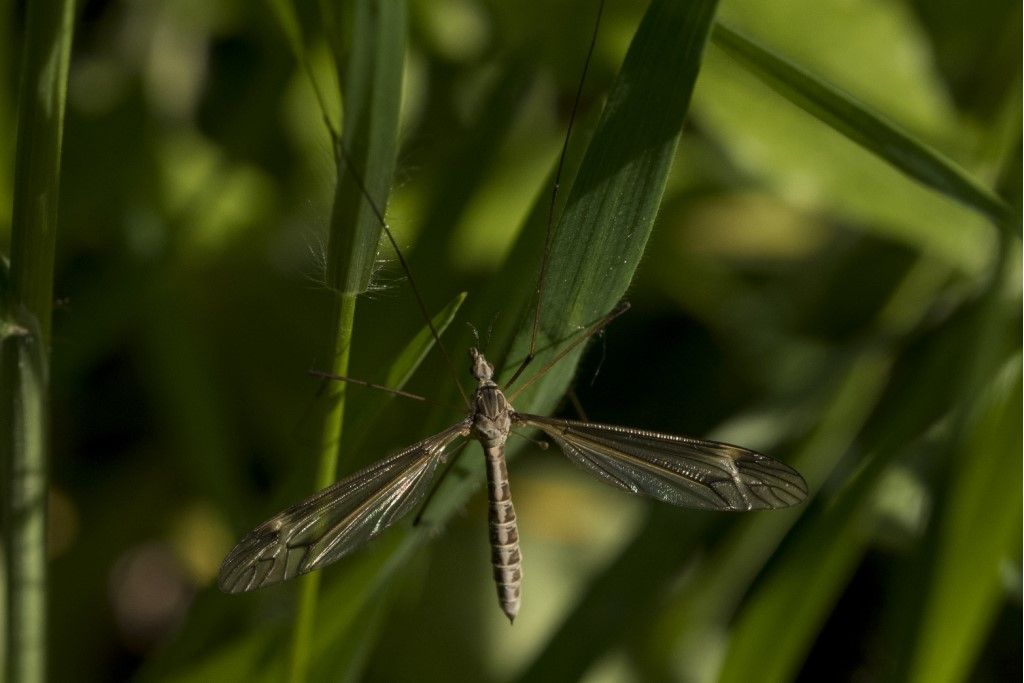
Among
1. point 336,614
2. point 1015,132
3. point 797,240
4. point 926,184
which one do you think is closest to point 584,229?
point 926,184

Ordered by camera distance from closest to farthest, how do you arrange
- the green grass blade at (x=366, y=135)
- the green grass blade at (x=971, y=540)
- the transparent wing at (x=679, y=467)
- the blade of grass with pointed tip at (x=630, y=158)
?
the green grass blade at (x=366, y=135) → the blade of grass with pointed tip at (x=630, y=158) → the green grass blade at (x=971, y=540) → the transparent wing at (x=679, y=467)

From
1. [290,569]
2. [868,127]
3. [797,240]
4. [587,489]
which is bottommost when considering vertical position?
[290,569]

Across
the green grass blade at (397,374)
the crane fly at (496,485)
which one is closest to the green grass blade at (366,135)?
the green grass blade at (397,374)

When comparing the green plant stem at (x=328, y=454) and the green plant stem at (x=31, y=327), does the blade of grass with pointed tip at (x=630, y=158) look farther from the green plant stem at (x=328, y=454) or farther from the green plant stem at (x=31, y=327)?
the green plant stem at (x=31, y=327)

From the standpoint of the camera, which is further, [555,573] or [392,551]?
[555,573]

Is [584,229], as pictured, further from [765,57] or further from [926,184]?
[926,184]

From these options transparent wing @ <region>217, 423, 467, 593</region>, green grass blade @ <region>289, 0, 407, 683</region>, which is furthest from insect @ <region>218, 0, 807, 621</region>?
green grass blade @ <region>289, 0, 407, 683</region>
